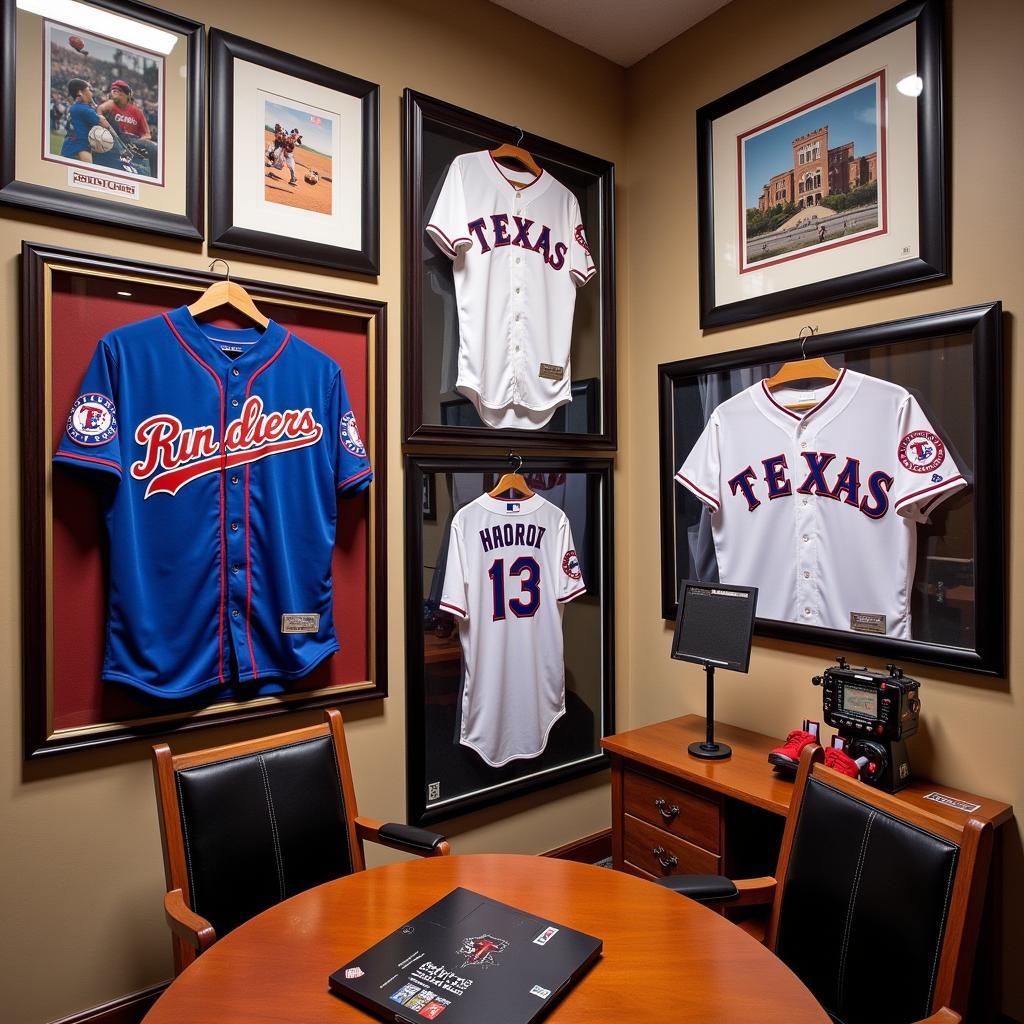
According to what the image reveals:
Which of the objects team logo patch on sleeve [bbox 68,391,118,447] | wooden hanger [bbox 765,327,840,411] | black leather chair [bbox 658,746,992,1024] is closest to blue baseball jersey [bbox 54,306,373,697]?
team logo patch on sleeve [bbox 68,391,118,447]

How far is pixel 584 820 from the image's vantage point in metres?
3.08

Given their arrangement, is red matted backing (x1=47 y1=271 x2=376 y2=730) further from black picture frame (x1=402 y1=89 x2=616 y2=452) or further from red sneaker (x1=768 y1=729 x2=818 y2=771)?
red sneaker (x1=768 y1=729 x2=818 y2=771)

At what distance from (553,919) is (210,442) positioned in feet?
5.09

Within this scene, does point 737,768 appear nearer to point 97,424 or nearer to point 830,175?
point 830,175

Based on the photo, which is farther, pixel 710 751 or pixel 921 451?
pixel 710 751

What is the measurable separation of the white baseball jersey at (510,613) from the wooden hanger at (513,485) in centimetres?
3

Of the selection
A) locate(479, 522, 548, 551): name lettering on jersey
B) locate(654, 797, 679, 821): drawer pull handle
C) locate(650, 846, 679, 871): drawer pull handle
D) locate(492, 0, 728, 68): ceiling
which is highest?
locate(492, 0, 728, 68): ceiling

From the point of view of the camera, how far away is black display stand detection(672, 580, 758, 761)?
2385mm

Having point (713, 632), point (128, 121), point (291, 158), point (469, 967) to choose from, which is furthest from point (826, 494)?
point (128, 121)

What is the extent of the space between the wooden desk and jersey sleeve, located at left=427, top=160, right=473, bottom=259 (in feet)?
6.09

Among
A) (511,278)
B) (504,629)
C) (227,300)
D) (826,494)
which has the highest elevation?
(511,278)

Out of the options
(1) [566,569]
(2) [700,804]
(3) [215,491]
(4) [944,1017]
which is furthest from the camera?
(1) [566,569]

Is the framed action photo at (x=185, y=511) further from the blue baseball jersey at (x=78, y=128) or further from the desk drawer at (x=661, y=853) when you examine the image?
the desk drawer at (x=661, y=853)

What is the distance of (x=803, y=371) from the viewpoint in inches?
96.7
